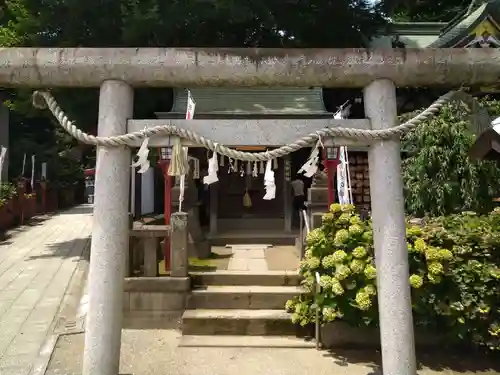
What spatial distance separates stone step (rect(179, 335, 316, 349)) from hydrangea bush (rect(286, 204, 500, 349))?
67 centimetres

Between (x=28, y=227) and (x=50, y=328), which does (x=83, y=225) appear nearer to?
(x=28, y=227)

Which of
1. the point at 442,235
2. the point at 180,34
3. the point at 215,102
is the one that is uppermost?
the point at 180,34

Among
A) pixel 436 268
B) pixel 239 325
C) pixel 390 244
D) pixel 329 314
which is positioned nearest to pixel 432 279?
pixel 436 268

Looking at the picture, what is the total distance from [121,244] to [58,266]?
7.90 meters

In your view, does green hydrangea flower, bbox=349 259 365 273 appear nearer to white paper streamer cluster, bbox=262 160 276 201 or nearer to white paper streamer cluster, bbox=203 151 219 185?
white paper streamer cluster, bbox=262 160 276 201

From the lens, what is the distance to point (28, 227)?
698 inches

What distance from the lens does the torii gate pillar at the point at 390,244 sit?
3.46 meters

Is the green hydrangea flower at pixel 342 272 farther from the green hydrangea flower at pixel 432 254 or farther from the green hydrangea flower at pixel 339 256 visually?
the green hydrangea flower at pixel 432 254

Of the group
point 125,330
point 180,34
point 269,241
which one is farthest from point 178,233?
point 180,34

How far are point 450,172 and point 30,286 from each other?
8.89 m

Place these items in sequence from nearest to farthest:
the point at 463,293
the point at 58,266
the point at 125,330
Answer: the point at 463,293, the point at 125,330, the point at 58,266

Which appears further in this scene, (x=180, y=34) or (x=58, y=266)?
(x=58, y=266)

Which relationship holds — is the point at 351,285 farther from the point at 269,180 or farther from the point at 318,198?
the point at 318,198

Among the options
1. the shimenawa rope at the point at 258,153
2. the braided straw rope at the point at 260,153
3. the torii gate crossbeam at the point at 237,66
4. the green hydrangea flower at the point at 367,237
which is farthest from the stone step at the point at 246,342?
the torii gate crossbeam at the point at 237,66
